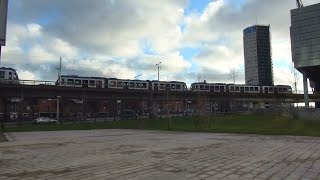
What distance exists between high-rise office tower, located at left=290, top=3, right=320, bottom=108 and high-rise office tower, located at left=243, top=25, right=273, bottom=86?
49155mm

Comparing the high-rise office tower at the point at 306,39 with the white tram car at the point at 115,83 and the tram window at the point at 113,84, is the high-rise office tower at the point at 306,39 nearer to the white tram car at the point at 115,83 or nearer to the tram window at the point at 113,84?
the white tram car at the point at 115,83

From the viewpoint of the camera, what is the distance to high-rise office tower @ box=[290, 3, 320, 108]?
96.4 meters

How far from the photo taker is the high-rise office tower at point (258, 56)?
153 metres

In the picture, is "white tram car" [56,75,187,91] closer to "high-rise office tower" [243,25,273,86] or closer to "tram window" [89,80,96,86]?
"tram window" [89,80,96,86]

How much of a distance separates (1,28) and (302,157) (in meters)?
13.0

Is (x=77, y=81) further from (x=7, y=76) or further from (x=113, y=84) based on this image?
(x=7, y=76)

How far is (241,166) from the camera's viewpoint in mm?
12266

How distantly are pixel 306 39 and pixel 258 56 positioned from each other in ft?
180

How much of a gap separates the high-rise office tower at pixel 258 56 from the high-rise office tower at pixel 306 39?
49.2 meters

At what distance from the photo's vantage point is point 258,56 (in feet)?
505

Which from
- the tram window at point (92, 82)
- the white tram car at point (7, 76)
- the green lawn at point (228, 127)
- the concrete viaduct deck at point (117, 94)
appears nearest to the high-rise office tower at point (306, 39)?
the concrete viaduct deck at point (117, 94)

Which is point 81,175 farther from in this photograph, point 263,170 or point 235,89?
point 235,89

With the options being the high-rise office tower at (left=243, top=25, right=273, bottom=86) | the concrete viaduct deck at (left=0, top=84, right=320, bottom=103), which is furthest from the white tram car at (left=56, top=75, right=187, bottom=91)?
the high-rise office tower at (left=243, top=25, right=273, bottom=86)

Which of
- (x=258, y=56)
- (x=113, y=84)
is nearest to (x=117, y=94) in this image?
(x=113, y=84)
